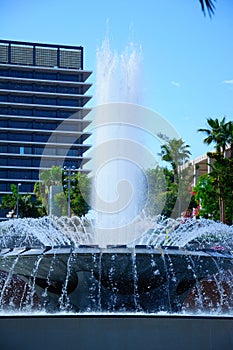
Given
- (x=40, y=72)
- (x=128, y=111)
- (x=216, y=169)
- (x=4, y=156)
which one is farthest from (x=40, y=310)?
(x=40, y=72)

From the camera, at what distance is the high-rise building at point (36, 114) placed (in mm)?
107188

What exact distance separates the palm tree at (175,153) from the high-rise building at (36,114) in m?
39.4

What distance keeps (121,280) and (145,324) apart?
6.90 ft

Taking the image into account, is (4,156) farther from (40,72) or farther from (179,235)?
(179,235)

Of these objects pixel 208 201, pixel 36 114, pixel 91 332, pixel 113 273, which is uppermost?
pixel 36 114

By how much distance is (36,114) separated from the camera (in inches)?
4385

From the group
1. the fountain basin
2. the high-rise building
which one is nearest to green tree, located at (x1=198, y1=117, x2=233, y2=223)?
the fountain basin

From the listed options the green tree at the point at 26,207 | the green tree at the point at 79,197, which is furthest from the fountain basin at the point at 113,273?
the green tree at the point at 26,207

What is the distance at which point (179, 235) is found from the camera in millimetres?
12773

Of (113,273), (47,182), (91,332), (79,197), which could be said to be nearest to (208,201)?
(79,197)

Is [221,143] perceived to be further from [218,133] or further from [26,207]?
[26,207]

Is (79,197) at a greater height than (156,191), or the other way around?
(79,197)

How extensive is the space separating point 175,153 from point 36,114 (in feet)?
147

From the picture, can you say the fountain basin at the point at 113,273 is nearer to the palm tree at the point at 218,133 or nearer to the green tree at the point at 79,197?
the palm tree at the point at 218,133
